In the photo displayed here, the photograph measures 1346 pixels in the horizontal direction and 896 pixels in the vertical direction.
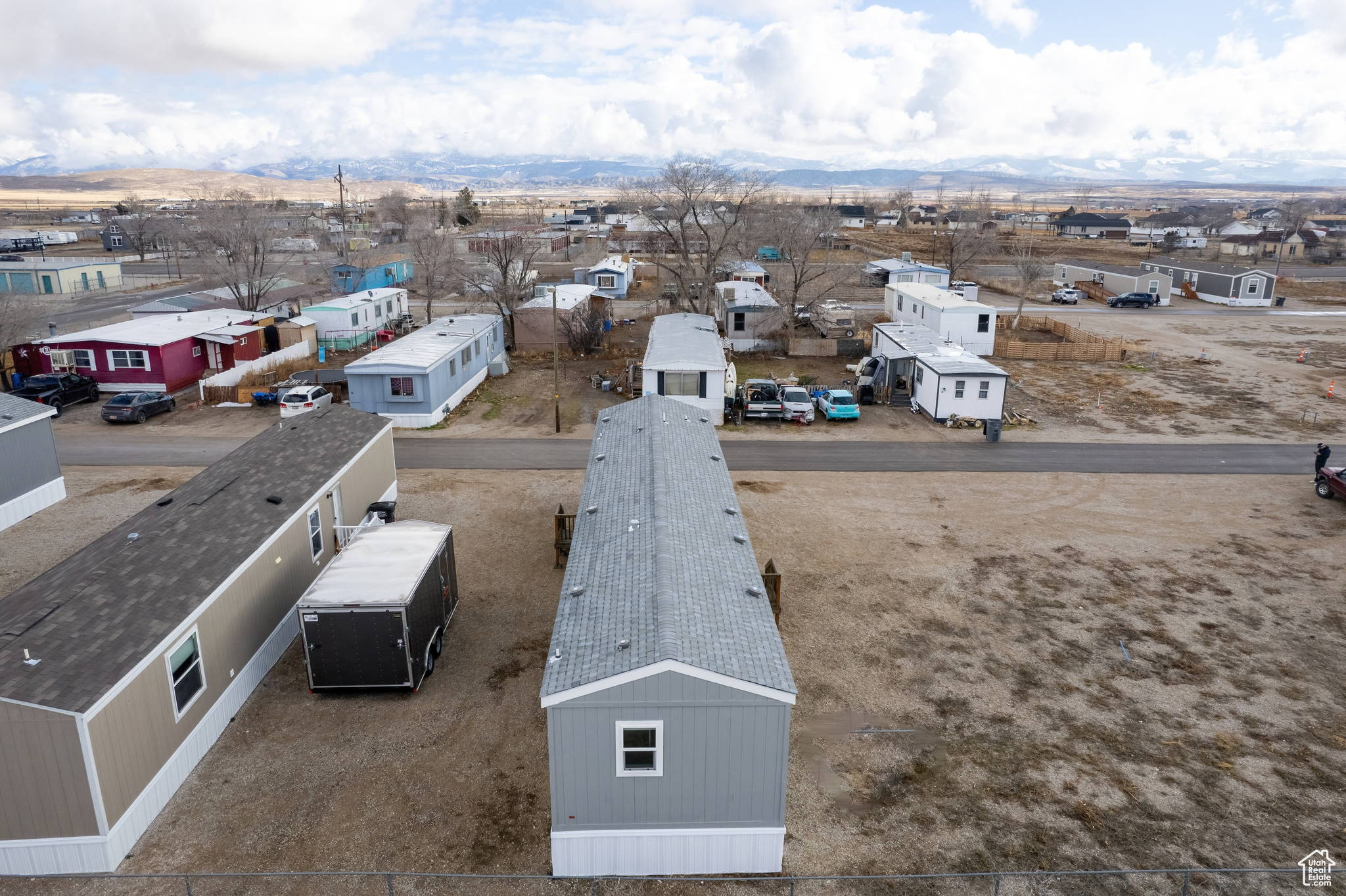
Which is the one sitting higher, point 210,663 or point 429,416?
point 210,663

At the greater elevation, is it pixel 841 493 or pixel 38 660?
pixel 38 660

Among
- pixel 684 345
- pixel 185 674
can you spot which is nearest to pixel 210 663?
→ pixel 185 674

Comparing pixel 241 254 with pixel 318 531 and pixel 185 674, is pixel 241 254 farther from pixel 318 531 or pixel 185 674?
pixel 185 674

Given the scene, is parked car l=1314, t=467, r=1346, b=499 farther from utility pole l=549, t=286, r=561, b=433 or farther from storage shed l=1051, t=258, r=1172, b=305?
storage shed l=1051, t=258, r=1172, b=305

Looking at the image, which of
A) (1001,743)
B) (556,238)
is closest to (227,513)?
(1001,743)

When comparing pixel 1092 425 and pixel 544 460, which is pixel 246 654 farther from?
pixel 1092 425
